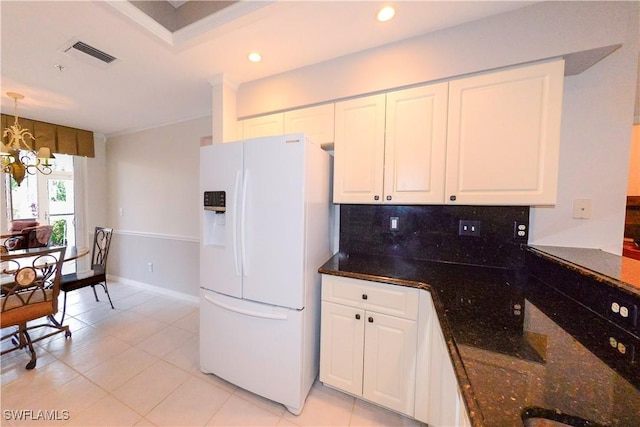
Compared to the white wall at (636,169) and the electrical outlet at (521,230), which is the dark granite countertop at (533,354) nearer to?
the electrical outlet at (521,230)

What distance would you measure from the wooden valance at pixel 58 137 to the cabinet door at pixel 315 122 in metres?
3.61

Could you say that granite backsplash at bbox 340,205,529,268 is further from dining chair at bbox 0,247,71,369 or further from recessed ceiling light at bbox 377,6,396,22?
dining chair at bbox 0,247,71,369

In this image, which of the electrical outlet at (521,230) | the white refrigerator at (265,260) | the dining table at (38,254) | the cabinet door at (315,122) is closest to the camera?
the white refrigerator at (265,260)

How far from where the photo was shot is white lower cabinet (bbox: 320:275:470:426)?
130 cm

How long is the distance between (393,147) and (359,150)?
0.24 metres

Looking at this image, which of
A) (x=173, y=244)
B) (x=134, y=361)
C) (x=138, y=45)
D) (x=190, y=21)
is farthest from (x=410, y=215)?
(x=173, y=244)

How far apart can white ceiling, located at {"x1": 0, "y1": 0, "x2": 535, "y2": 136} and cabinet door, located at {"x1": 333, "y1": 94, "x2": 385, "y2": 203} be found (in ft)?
1.31

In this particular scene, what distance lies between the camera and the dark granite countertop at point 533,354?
20.5 inches

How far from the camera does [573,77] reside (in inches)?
54.9

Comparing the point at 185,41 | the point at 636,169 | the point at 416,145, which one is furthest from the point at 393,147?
the point at 636,169

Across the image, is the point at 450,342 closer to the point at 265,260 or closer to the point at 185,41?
the point at 265,260

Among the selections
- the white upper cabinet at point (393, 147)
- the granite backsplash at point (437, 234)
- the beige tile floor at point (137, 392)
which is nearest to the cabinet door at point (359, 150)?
the white upper cabinet at point (393, 147)

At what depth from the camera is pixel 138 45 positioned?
1576 mm

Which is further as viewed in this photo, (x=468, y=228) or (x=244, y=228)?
(x=468, y=228)
